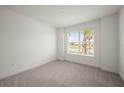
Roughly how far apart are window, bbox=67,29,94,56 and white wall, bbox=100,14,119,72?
790 mm

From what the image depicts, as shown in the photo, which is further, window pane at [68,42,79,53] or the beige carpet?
window pane at [68,42,79,53]

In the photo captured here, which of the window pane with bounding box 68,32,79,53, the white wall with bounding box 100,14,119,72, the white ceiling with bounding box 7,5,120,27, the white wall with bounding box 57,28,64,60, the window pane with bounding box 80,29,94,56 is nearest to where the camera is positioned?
the white ceiling with bounding box 7,5,120,27

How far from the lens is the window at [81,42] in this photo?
445 centimetres

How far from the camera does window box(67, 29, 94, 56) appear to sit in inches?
175

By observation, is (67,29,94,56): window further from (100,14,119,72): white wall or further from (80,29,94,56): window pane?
(100,14,119,72): white wall

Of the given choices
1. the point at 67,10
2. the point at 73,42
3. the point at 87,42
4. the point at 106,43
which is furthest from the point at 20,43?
the point at 106,43

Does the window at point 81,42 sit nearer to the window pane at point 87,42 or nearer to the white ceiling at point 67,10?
the window pane at point 87,42

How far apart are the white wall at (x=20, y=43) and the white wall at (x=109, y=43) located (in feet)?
10.5

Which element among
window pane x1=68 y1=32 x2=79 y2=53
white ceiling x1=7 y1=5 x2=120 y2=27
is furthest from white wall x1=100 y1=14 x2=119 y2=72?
window pane x1=68 y1=32 x2=79 y2=53

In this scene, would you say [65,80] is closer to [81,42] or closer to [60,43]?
[81,42]
